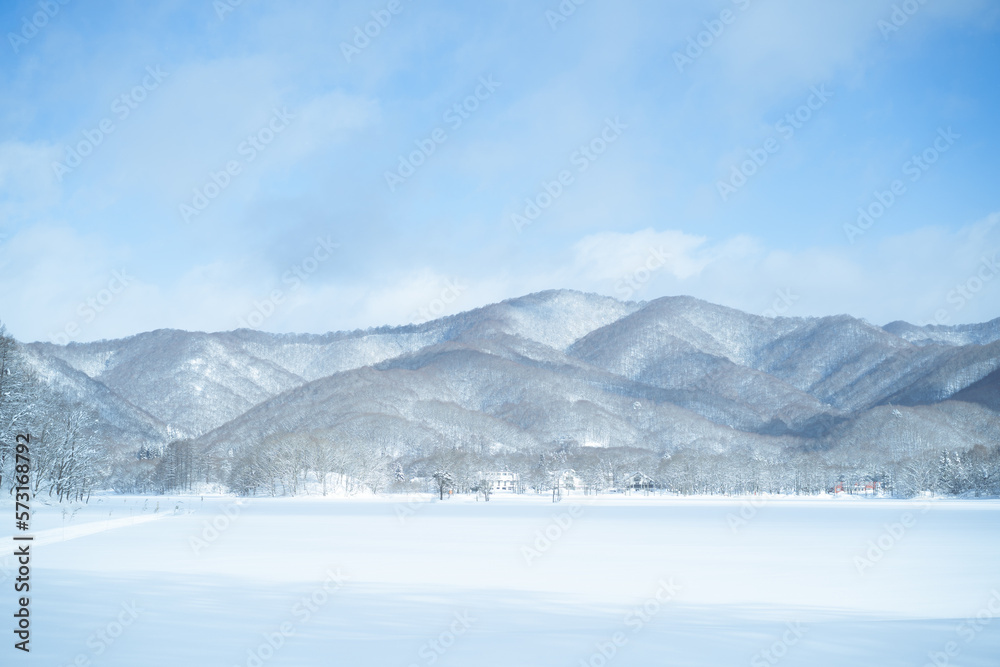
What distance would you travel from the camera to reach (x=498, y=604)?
A: 17453mm

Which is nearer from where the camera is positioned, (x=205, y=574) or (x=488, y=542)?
(x=205, y=574)

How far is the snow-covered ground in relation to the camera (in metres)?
12.6

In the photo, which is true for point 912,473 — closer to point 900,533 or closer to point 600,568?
point 900,533

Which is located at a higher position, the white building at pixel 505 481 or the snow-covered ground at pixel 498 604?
the snow-covered ground at pixel 498 604

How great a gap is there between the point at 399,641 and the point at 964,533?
39.7 m

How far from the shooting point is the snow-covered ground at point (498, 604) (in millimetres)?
12586

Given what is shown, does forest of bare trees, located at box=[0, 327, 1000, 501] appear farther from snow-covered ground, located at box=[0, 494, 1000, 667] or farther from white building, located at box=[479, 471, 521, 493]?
snow-covered ground, located at box=[0, 494, 1000, 667]

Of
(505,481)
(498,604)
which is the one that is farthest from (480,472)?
(498,604)

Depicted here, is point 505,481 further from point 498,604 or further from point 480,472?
point 498,604

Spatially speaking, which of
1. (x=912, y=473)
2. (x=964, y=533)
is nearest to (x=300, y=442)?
(x=912, y=473)

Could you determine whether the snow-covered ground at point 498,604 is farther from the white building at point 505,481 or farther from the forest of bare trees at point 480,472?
the white building at point 505,481

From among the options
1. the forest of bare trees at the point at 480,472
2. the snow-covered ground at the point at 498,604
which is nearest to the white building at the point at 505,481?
the forest of bare trees at the point at 480,472

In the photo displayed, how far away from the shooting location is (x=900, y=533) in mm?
42938

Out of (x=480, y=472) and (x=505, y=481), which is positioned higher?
(x=480, y=472)
